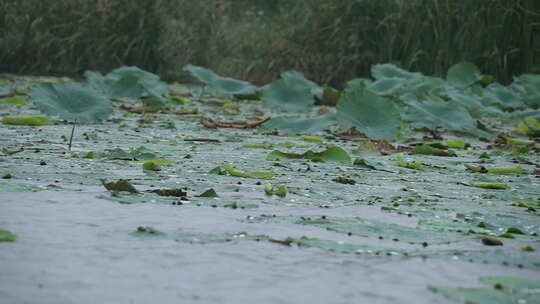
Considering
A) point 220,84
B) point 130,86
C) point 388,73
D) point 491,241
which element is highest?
point 388,73

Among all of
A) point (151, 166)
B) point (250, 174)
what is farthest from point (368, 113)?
point (151, 166)

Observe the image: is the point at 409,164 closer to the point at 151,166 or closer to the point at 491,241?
the point at 151,166

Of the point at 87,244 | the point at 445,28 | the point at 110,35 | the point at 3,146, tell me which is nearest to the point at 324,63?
the point at 445,28

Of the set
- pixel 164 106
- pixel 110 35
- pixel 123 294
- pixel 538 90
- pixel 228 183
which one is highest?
pixel 110 35

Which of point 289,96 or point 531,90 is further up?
point 531,90

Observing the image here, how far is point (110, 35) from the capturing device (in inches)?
304

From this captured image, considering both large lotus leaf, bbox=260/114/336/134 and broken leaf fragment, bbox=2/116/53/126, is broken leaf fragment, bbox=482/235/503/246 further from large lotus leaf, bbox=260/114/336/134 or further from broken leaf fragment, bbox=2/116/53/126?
broken leaf fragment, bbox=2/116/53/126

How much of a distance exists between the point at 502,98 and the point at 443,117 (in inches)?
61.2

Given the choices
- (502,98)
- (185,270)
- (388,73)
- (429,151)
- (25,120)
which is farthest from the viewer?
(388,73)

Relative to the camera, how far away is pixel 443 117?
157 inches

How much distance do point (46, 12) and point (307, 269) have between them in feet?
22.6

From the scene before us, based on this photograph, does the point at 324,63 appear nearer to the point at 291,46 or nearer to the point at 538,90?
the point at 291,46

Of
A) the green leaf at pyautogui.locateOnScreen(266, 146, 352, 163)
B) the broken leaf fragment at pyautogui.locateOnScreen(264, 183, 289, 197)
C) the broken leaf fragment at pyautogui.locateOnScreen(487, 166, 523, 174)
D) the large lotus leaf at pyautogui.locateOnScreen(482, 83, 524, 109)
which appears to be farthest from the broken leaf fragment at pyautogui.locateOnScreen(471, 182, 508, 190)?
the large lotus leaf at pyautogui.locateOnScreen(482, 83, 524, 109)

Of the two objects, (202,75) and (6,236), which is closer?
(6,236)
